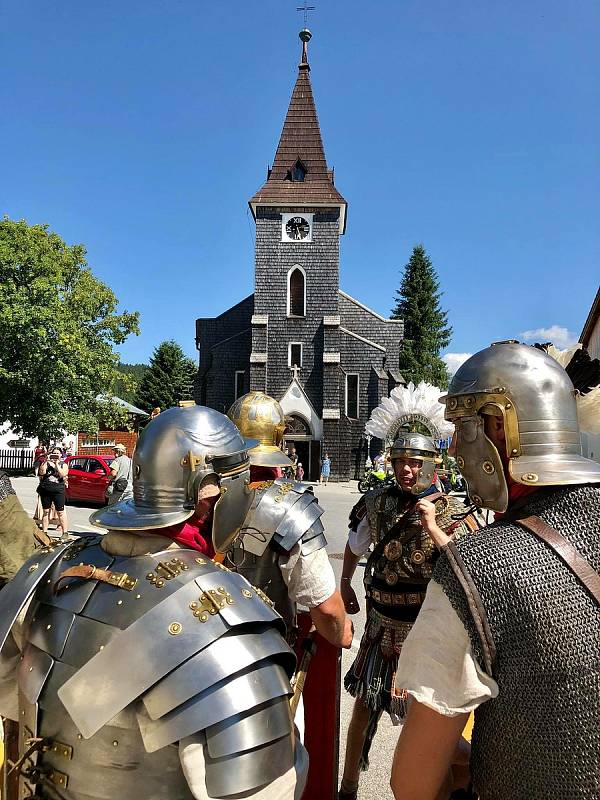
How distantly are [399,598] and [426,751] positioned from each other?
1997mm

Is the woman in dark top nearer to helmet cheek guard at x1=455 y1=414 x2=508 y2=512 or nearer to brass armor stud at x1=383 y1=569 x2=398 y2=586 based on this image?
brass armor stud at x1=383 y1=569 x2=398 y2=586

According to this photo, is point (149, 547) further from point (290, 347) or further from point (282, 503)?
point (290, 347)

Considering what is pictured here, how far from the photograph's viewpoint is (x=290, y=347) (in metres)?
29.2

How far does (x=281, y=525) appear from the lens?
271cm

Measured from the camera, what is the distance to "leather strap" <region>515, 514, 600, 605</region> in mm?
1268

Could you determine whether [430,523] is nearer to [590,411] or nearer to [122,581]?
[590,411]

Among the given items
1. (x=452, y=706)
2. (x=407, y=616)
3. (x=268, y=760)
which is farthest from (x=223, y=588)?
(x=407, y=616)

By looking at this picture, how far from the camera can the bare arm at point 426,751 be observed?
1.28 metres

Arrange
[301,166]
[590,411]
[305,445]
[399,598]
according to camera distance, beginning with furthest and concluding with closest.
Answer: [301,166]
[305,445]
[399,598]
[590,411]

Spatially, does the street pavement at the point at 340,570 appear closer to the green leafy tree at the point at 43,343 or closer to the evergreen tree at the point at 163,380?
the green leafy tree at the point at 43,343

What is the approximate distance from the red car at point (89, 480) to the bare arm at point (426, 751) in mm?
14814

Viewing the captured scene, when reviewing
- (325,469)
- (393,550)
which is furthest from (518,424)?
(325,469)

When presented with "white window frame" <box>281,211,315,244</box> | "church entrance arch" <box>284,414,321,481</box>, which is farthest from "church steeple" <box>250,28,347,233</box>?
"church entrance arch" <box>284,414,321,481</box>

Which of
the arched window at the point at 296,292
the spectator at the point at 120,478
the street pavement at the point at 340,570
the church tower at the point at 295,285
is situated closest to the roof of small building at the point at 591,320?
the street pavement at the point at 340,570
